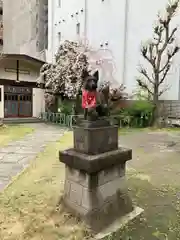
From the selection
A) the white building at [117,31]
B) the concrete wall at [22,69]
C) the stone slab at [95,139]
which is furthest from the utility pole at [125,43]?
the stone slab at [95,139]

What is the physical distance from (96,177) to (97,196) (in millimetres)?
270

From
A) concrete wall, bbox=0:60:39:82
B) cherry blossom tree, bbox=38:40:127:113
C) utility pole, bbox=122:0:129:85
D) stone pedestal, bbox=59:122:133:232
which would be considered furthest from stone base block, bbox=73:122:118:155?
concrete wall, bbox=0:60:39:82

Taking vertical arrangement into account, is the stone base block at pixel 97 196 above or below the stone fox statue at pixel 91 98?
below

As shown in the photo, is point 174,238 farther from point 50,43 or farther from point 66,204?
point 50,43

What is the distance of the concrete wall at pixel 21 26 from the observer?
25.8 meters

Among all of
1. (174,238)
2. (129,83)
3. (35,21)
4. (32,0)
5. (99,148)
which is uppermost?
(32,0)

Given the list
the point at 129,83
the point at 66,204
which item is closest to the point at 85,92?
the point at 66,204

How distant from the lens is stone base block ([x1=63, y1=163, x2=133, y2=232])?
131 inches

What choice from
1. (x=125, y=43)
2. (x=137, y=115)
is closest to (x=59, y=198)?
(x=137, y=115)

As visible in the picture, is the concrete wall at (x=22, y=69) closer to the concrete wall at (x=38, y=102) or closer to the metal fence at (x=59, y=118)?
the concrete wall at (x=38, y=102)

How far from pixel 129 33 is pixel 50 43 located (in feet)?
33.9

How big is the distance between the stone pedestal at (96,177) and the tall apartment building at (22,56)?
14458mm

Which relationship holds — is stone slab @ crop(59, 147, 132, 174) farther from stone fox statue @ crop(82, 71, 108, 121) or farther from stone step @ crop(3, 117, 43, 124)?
stone step @ crop(3, 117, 43, 124)

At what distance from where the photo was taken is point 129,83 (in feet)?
55.8
